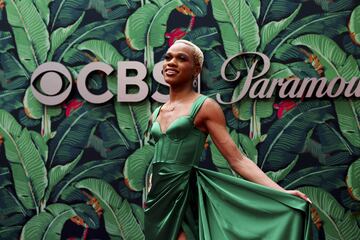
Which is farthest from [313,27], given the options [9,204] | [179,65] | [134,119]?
[9,204]

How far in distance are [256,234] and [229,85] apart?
2.63 meters

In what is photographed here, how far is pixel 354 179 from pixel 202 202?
8.63 ft

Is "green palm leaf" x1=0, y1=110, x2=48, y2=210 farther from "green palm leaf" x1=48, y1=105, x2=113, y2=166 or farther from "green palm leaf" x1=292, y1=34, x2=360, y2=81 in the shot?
"green palm leaf" x1=292, y1=34, x2=360, y2=81

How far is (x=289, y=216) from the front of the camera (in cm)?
228

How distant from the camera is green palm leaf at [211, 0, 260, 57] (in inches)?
190

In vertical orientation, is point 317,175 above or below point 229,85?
below

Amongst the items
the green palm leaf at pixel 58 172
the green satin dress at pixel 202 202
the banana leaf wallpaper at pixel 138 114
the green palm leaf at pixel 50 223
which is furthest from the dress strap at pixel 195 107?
the green palm leaf at pixel 50 223

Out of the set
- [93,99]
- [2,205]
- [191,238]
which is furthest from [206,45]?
[191,238]

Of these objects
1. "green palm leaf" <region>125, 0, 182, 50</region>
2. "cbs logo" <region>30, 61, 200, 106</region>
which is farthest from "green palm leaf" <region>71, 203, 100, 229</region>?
"green palm leaf" <region>125, 0, 182, 50</region>

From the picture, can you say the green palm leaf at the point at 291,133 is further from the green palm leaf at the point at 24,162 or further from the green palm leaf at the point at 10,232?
the green palm leaf at the point at 10,232

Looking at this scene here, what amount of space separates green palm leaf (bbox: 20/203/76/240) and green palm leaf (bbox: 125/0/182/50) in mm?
1555

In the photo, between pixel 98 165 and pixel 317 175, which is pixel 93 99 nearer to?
pixel 98 165

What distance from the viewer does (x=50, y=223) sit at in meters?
4.92

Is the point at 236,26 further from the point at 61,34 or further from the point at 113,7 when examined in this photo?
the point at 61,34
